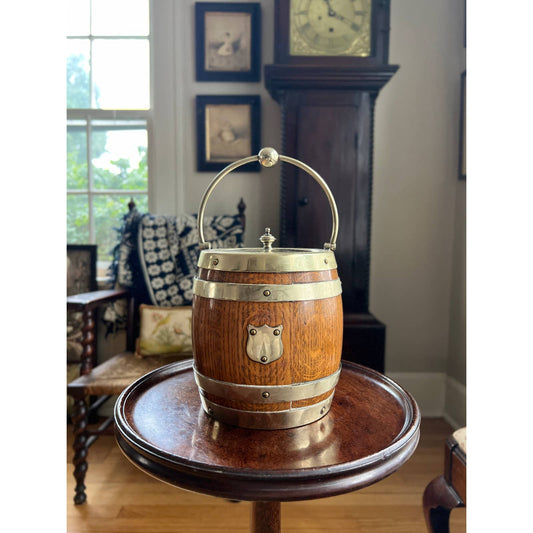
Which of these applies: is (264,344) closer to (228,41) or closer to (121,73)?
(228,41)

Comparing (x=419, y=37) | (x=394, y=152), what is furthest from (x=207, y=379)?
(x=419, y=37)

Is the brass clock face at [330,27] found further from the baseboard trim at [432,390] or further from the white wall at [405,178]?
the baseboard trim at [432,390]

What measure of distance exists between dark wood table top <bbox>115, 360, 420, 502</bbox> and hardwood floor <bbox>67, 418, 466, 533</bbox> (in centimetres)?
Result: 113

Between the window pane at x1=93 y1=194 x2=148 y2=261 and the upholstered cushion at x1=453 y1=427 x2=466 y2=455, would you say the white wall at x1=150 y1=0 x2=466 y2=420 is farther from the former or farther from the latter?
the upholstered cushion at x1=453 y1=427 x2=466 y2=455

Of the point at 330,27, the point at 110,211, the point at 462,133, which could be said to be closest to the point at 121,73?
the point at 110,211

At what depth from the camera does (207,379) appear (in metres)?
0.73

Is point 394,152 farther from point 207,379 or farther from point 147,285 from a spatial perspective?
point 207,379

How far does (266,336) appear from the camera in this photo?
68 cm

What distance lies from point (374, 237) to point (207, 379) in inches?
85.8

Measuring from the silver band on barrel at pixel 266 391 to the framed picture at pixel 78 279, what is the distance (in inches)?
82.2

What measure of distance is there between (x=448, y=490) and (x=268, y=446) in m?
0.90

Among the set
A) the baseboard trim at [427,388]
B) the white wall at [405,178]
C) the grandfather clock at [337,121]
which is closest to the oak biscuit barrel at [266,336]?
the grandfather clock at [337,121]

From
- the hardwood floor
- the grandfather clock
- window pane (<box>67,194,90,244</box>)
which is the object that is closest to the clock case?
the grandfather clock

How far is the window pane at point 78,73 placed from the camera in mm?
2660
